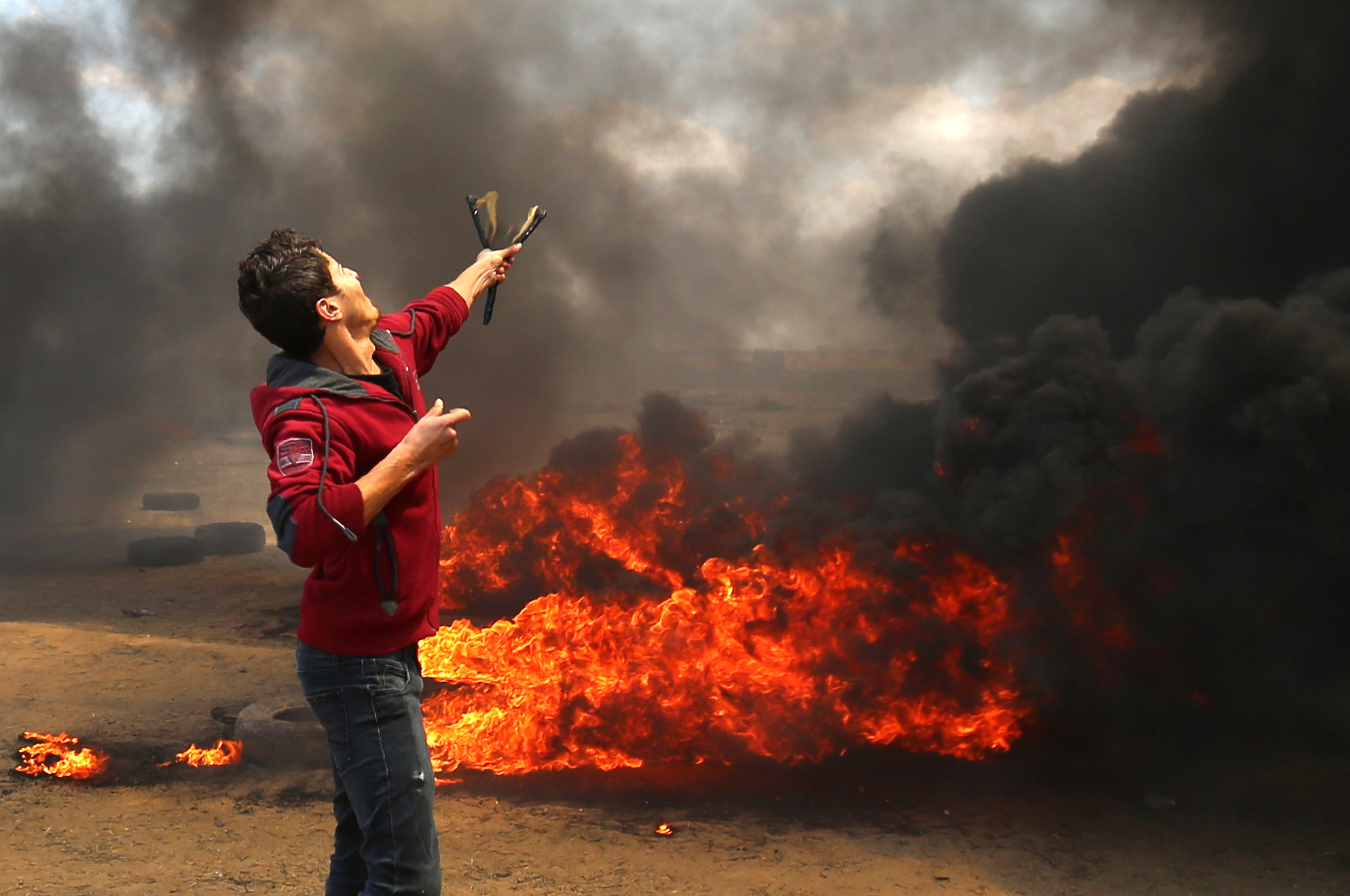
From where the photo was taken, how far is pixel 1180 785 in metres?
5.52

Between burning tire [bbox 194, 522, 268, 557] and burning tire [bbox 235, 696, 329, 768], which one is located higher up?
burning tire [bbox 194, 522, 268, 557]

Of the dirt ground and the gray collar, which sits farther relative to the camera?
the dirt ground

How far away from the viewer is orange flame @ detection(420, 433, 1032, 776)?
19.5ft

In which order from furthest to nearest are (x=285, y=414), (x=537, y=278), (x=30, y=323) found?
(x=537, y=278) → (x=30, y=323) → (x=285, y=414)

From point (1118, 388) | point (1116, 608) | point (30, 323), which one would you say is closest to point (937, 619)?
point (1116, 608)

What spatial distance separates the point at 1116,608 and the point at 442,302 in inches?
206

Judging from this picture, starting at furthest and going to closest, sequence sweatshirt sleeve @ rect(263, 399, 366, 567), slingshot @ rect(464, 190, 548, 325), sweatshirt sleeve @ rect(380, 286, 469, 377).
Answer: slingshot @ rect(464, 190, 548, 325) < sweatshirt sleeve @ rect(380, 286, 469, 377) < sweatshirt sleeve @ rect(263, 399, 366, 567)

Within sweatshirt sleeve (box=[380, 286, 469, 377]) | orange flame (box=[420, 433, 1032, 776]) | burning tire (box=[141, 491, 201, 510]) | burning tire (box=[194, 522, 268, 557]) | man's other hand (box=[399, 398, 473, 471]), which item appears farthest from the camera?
burning tire (box=[141, 491, 201, 510])

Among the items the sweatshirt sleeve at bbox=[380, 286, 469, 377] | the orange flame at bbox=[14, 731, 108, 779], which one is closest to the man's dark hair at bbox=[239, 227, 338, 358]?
the sweatshirt sleeve at bbox=[380, 286, 469, 377]

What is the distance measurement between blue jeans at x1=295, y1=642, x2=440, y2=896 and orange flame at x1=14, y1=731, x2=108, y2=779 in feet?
14.6

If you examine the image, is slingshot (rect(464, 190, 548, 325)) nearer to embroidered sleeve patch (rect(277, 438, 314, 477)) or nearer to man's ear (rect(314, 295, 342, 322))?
man's ear (rect(314, 295, 342, 322))

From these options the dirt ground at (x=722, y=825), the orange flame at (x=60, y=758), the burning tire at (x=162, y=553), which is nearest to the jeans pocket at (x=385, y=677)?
the dirt ground at (x=722, y=825)

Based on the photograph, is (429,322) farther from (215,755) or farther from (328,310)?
(215,755)

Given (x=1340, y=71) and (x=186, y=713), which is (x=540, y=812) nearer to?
(x=186, y=713)
